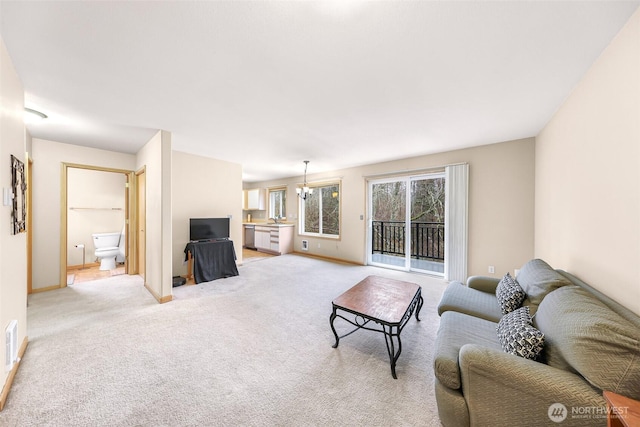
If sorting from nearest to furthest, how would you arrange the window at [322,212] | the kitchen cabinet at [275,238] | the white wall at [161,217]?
the white wall at [161,217] < the window at [322,212] < the kitchen cabinet at [275,238]

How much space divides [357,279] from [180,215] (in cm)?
359

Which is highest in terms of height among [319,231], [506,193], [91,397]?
[506,193]

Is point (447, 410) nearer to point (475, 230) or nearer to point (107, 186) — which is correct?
point (475, 230)

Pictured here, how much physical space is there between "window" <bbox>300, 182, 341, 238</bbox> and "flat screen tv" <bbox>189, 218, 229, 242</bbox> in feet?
8.05

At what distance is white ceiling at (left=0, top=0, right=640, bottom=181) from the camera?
4.08ft

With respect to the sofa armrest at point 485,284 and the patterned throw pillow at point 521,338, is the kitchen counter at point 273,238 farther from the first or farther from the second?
the patterned throw pillow at point 521,338

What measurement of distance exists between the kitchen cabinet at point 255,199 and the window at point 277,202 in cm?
27

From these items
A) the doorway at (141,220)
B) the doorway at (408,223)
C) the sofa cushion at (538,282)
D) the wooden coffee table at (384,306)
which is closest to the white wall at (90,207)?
the doorway at (141,220)

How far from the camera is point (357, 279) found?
4125mm

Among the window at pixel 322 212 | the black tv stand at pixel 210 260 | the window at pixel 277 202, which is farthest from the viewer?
the window at pixel 277 202

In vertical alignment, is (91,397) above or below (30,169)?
below

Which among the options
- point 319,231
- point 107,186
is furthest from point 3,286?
point 319,231

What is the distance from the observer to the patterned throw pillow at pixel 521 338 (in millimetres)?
1228

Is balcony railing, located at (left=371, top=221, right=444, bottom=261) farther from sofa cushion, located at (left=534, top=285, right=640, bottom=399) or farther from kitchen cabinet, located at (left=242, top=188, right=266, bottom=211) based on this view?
kitchen cabinet, located at (left=242, top=188, right=266, bottom=211)
